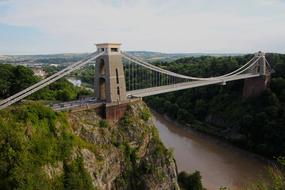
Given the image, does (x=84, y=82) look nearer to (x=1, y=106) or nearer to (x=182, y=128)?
(x=182, y=128)

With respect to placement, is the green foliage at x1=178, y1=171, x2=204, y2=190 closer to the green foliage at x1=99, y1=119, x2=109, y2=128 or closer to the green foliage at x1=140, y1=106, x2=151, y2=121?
the green foliage at x1=140, y1=106, x2=151, y2=121

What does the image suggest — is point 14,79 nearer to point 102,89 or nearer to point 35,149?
point 102,89

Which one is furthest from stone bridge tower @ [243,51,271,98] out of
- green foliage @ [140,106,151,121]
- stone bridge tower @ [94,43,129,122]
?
stone bridge tower @ [94,43,129,122]

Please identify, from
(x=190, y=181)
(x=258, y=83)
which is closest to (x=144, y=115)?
(x=190, y=181)

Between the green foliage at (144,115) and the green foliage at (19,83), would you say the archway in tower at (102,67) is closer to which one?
the green foliage at (144,115)

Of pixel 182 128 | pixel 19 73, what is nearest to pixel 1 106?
pixel 19 73
